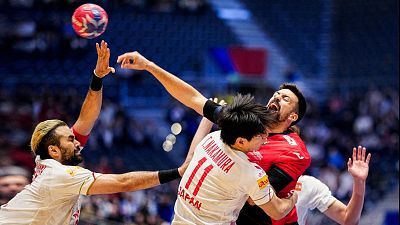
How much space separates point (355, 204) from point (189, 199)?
74.6 inches

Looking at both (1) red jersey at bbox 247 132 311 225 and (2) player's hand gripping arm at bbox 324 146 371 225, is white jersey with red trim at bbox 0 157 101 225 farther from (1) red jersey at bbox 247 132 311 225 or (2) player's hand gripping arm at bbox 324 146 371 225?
(2) player's hand gripping arm at bbox 324 146 371 225

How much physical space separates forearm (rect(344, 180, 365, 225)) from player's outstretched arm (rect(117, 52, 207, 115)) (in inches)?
60.2

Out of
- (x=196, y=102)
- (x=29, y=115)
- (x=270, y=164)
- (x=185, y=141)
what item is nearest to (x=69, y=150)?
(x=196, y=102)

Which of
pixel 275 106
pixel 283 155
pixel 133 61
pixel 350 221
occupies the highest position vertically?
pixel 133 61

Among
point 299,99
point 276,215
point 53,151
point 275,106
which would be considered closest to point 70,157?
point 53,151

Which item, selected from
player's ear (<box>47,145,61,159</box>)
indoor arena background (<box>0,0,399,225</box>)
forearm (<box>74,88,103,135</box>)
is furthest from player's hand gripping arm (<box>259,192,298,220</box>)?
indoor arena background (<box>0,0,399,225</box>)

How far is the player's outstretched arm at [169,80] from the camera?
19.1 ft

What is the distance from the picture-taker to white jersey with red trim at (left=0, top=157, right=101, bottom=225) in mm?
5578

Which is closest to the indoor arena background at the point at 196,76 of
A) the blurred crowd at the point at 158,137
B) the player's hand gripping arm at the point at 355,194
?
the blurred crowd at the point at 158,137

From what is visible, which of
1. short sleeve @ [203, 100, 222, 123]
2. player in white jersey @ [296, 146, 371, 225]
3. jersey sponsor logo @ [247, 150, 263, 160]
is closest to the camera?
jersey sponsor logo @ [247, 150, 263, 160]

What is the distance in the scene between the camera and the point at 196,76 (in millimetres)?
21156

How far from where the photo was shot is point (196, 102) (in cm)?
585

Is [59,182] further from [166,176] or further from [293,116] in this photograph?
[293,116]

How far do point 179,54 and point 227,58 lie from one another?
1462 millimetres
